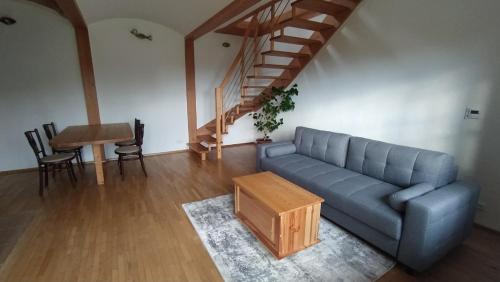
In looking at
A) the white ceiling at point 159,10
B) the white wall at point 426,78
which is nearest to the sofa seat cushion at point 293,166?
the white wall at point 426,78

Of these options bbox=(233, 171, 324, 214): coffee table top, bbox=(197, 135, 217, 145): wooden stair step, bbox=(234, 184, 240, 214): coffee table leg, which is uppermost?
bbox=(233, 171, 324, 214): coffee table top

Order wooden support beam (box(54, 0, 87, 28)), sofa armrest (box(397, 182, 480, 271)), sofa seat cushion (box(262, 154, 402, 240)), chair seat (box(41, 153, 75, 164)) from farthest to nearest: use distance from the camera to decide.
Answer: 1. chair seat (box(41, 153, 75, 164))
2. wooden support beam (box(54, 0, 87, 28))
3. sofa seat cushion (box(262, 154, 402, 240))
4. sofa armrest (box(397, 182, 480, 271))

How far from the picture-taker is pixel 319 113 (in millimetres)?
4156

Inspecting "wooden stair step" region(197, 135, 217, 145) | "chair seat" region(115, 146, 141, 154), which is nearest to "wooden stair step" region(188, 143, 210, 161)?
"wooden stair step" region(197, 135, 217, 145)

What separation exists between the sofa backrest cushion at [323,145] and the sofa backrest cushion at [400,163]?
9cm

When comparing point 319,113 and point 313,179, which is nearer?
point 313,179

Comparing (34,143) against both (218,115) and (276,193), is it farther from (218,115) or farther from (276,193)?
(276,193)

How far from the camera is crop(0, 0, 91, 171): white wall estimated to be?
145 inches

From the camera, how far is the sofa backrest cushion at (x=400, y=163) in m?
2.16

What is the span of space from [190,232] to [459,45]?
318cm

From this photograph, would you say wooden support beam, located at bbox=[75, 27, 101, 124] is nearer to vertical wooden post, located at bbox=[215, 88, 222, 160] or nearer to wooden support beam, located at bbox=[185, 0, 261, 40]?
wooden support beam, located at bbox=[185, 0, 261, 40]

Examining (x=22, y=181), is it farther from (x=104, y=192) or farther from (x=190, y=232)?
(x=190, y=232)

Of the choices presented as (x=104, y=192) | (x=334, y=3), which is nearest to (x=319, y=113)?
(x=334, y=3)

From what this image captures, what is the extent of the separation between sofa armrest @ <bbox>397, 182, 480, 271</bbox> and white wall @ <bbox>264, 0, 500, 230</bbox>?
2.19ft
